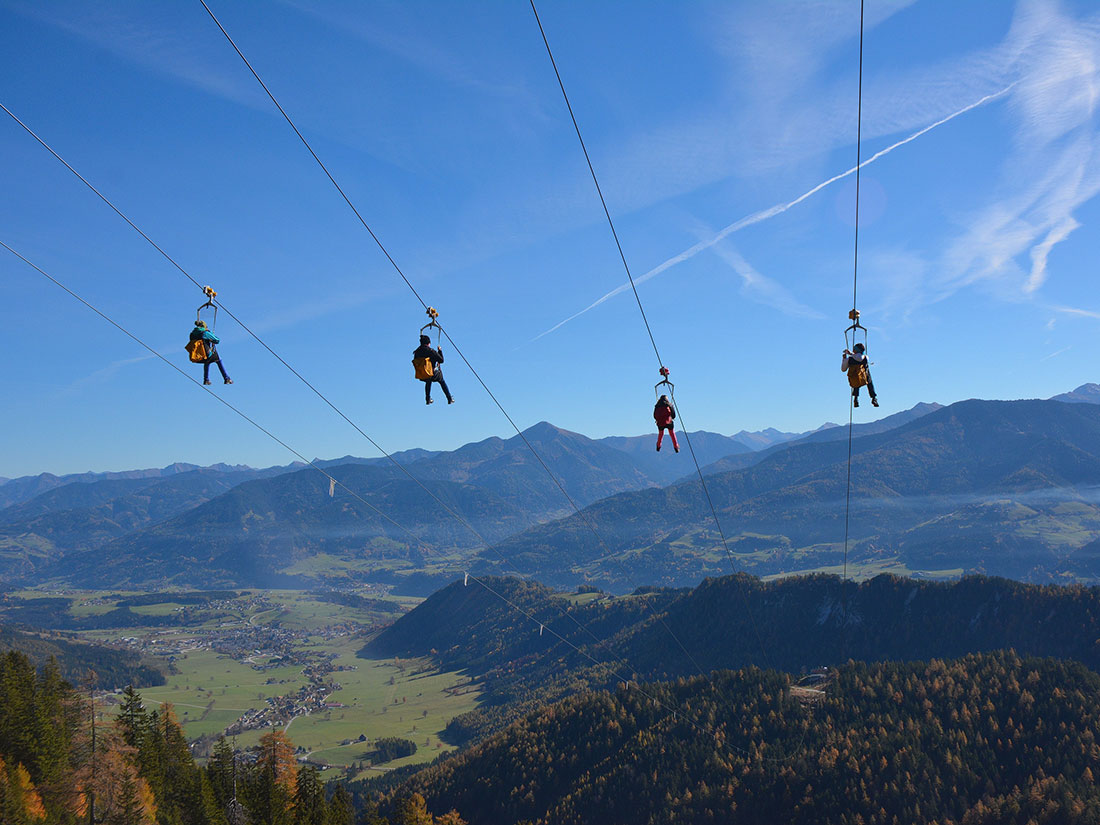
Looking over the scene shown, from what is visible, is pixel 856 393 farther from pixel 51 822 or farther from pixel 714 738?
pixel 714 738

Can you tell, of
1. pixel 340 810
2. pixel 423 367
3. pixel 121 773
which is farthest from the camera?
pixel 340 810

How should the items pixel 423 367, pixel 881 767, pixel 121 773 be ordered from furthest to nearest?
pixel 881 767 → pixel 121 773 → pixel 423 367

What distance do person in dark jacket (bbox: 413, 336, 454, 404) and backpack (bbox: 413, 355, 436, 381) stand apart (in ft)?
0.18

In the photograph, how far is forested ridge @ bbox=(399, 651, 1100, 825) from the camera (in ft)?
492

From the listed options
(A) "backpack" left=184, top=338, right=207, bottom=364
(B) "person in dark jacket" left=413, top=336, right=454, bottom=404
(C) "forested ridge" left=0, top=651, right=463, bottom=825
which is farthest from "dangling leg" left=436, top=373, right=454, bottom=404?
(C) "forested ridge" left=0, top=651, right=463, bottom=825

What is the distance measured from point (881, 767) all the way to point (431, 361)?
183 metres

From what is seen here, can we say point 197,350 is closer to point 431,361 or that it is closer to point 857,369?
point 431,361

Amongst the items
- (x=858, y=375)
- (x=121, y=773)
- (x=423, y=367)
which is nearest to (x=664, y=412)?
(x=858, y=375)

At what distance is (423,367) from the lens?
32.4m

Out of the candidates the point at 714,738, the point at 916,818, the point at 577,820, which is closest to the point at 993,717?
the point at 916,818

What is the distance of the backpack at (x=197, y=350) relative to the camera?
29.8 meters

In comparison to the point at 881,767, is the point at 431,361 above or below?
above

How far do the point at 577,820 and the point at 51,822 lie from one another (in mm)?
154520

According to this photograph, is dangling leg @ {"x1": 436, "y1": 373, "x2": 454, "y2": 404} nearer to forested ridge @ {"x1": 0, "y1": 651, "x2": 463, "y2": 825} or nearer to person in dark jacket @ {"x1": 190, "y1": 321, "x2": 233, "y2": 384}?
person in dark jacket @ {"x1": 190, "y1": 321, "x2": 233, "y2": 384}
